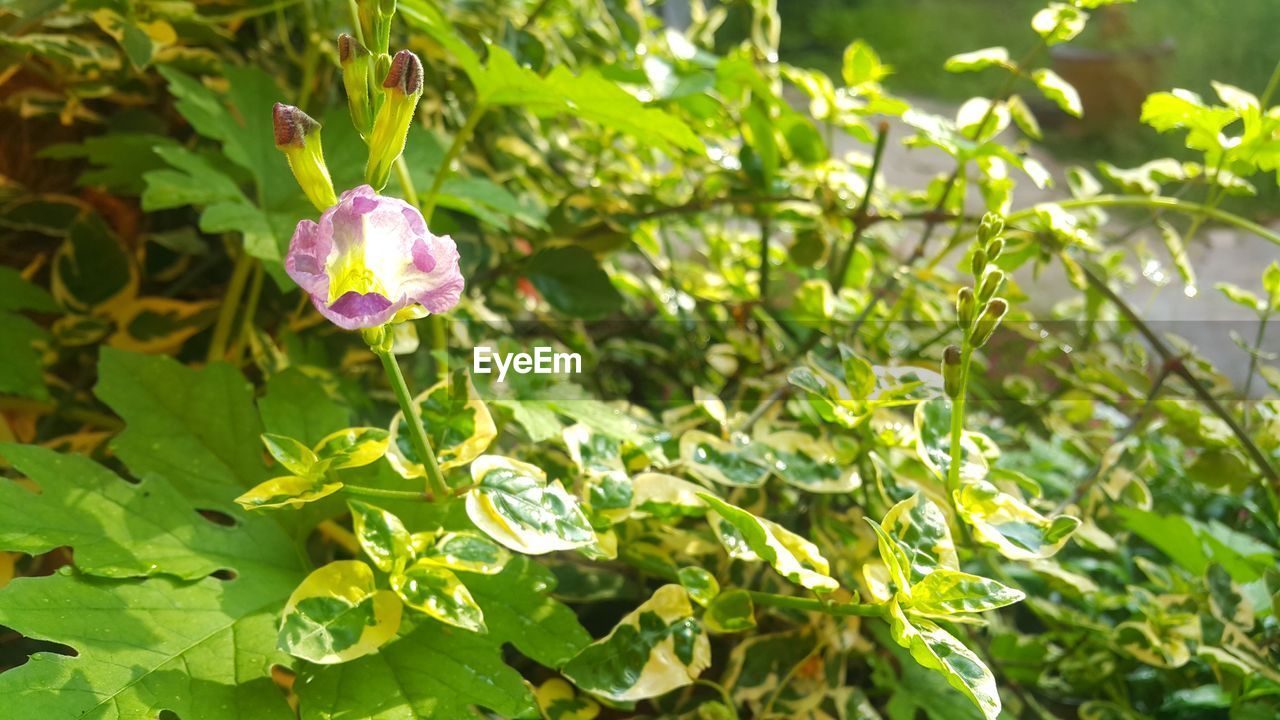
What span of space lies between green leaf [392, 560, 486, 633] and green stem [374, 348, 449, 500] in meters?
0.04

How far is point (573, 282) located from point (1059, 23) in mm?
425

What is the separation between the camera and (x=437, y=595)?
409mm

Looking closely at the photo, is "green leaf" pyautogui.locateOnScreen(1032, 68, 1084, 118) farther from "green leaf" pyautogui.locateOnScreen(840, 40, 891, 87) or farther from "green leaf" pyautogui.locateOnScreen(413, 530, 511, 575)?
"green leaf" pyautogui.locateOnScreen(413, 530, 511, 575)

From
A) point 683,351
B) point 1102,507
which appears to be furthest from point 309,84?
point 1102,507

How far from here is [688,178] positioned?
1.08 meters

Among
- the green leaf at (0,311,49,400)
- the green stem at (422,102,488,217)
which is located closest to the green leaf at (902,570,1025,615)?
the green stem at (422,102,488,217)

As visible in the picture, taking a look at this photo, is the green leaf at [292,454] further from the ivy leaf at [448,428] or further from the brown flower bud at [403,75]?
the brown flower bud at [403,75]

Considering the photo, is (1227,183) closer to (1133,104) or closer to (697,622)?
(697,622)

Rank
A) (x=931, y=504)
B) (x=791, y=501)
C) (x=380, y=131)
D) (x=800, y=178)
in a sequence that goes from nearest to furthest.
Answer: (x=380, y=131) → (x=931, y=504) → (x=791, y=501) → (x=800, y=178)

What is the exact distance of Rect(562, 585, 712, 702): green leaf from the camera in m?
0.46

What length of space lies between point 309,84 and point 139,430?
322 mm

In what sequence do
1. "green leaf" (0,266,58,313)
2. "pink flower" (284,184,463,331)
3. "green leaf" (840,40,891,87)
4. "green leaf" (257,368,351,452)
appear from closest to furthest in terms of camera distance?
"pink flower" (284,184,463,331) → "green leaf" (257,368,351,452) → "green leaf" (0,266,58,313) → "green leaf" (840,40,891,87)

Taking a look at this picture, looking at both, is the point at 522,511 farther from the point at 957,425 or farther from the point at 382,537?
the point at 957,425

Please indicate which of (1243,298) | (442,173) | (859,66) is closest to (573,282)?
(442,173)
